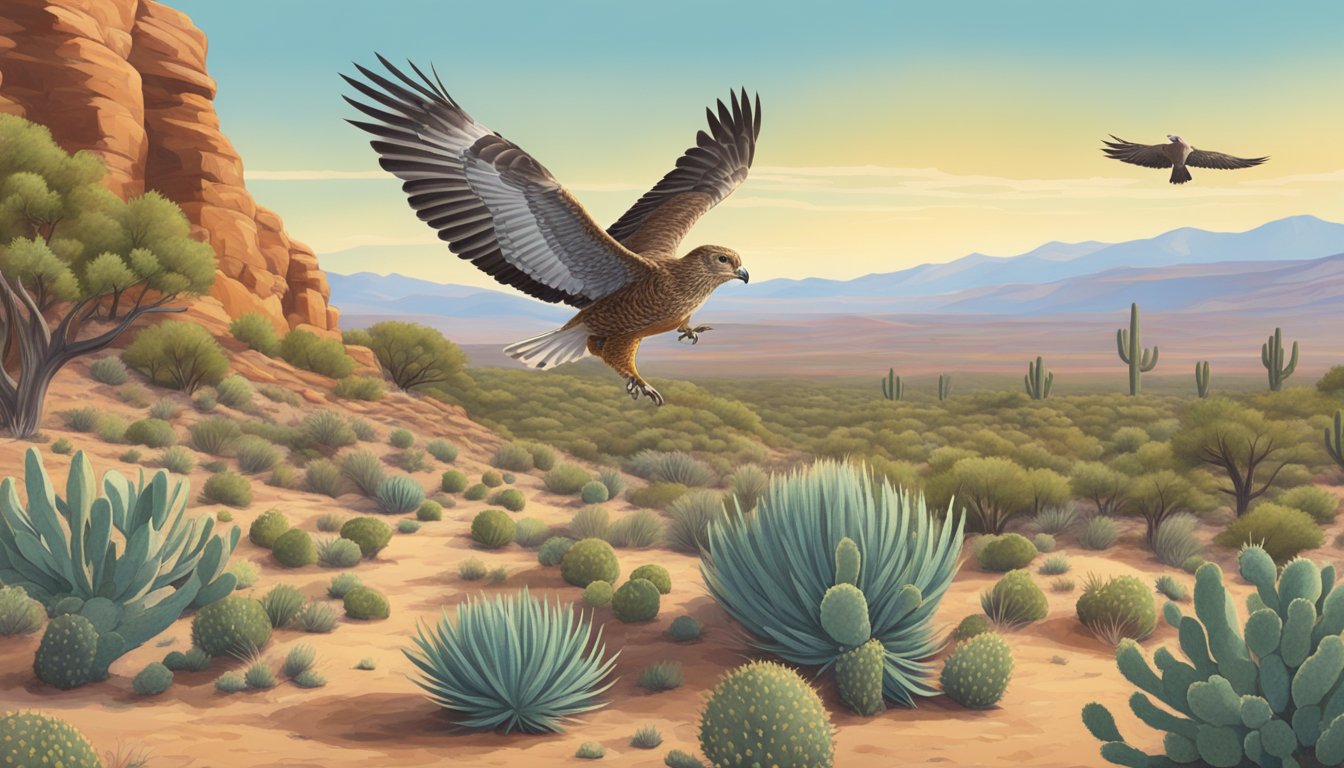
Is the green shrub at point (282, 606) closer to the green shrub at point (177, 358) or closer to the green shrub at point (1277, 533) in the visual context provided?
the green shrub at point (1277, 533)

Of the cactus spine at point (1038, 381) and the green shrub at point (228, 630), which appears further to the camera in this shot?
the cactus spine at point (1038, 381)

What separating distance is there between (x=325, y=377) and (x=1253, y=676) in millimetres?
31389

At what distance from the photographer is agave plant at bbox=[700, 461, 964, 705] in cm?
1084

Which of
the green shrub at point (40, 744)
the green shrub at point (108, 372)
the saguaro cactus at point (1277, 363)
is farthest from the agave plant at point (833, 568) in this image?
the saguaro cactus at point (1277, 363)

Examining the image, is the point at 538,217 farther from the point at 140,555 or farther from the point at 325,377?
the point at 325,377

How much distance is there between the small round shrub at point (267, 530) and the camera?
17703 millimetres

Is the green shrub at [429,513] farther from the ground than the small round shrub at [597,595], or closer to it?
closer to it

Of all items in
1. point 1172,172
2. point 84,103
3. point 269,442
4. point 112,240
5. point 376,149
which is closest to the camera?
point 376,149

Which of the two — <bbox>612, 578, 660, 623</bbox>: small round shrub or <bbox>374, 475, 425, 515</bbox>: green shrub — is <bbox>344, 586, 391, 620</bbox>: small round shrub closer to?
<bbox>612, 578, 660, 623</bbox>: small round shrub

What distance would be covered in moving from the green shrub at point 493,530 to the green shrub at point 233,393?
45.9 feet

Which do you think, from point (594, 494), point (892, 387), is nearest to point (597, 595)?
point (594, 494)

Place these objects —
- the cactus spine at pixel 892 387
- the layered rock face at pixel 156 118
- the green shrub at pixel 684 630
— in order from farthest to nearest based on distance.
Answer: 1. the cactus spine at pixel 892 387
2. the layered rock face at pixel 156 118
3. the green shrub at pixel 684 630

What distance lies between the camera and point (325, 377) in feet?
118

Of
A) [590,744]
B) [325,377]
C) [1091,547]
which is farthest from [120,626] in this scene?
[325,377]
